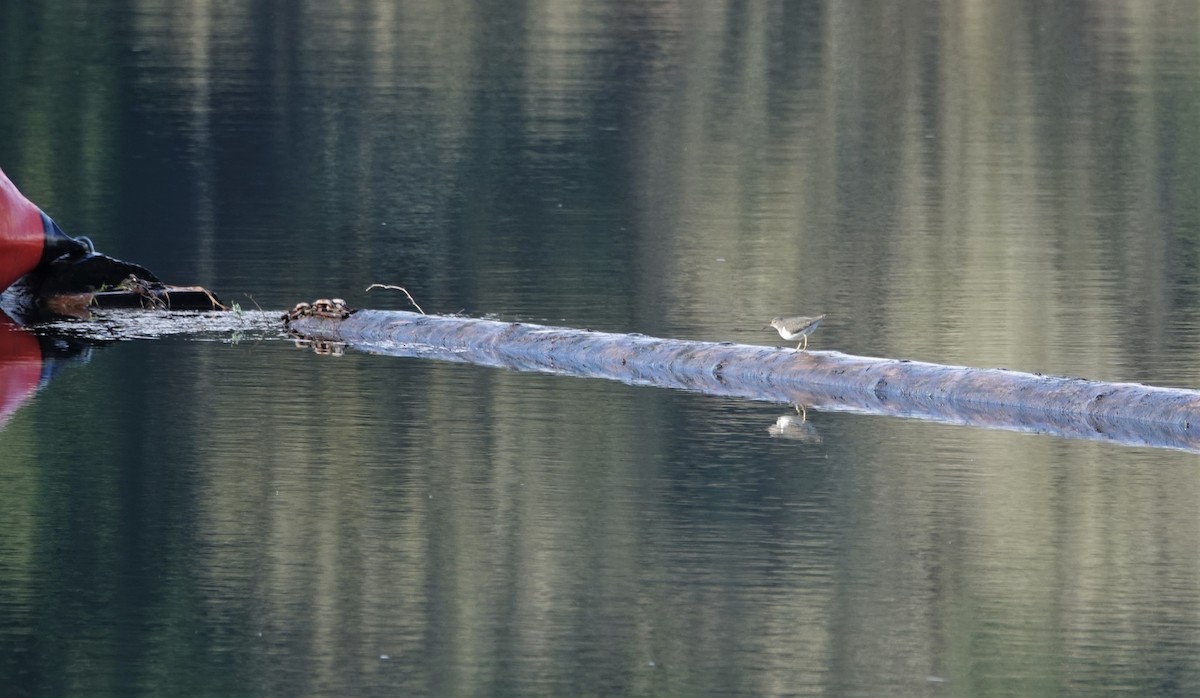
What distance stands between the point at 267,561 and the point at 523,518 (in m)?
1.20

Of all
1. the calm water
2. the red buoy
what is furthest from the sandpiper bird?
the red buoy

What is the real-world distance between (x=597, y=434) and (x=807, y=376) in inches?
71.6

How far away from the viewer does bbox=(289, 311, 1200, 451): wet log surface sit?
1208 cm

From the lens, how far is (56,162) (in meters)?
26.5

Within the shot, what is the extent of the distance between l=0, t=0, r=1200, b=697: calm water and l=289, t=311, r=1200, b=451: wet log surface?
1.26 ft

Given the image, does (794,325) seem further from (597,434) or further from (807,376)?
(597,434)

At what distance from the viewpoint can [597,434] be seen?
11.9m

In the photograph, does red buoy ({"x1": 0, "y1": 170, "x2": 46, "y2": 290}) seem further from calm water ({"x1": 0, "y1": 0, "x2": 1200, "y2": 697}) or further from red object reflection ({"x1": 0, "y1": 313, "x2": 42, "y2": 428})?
calm water ({"x1": 0, "y1": 0, "x2": 1200, "y2": 697})

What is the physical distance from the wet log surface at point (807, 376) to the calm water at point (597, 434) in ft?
Result: 1.26

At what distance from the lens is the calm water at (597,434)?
8.27 m

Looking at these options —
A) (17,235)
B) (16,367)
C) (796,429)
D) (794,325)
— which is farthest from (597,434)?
(17,235)

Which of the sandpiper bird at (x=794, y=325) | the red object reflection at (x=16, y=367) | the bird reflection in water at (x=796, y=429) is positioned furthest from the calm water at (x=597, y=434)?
the sandpiper bird at (x=794, y=325)

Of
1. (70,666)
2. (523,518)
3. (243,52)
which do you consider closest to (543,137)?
(243,52)

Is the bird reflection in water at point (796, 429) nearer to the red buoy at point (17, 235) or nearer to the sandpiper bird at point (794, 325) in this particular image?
the sandpiper bird at point (794, 325)
